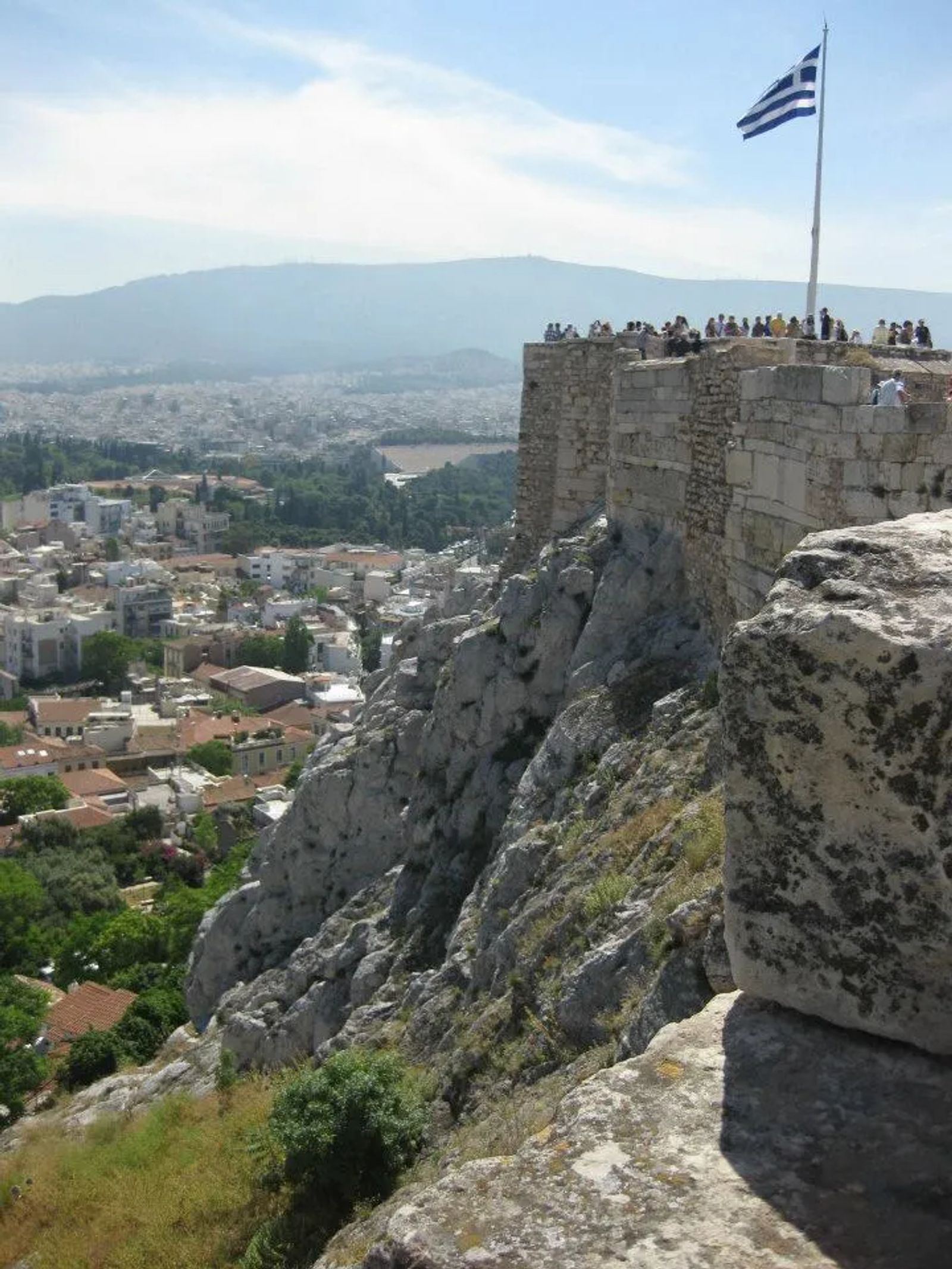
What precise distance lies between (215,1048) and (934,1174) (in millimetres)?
13974

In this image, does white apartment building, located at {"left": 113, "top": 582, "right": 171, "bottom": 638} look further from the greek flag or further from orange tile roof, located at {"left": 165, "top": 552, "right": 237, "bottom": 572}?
the greek flag

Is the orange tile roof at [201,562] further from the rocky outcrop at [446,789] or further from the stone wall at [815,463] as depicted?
the stone wall at [815,463]

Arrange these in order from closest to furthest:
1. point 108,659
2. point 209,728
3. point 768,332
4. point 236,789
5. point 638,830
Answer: point 638,830 → point 768,332 → point 236,789 → point 209,728 → point 108,659

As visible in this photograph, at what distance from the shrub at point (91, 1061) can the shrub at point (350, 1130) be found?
52.1 feet

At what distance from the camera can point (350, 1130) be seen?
28.8 feet

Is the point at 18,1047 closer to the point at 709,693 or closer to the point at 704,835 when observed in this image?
the point at 709,693

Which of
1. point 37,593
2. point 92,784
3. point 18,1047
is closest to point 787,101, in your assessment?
point 18,1047

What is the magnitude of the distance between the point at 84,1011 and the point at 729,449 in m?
23.1

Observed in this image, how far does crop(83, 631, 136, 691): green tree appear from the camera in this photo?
298ft

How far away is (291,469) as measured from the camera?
192875 mm

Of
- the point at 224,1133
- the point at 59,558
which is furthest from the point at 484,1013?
the point at 59,558

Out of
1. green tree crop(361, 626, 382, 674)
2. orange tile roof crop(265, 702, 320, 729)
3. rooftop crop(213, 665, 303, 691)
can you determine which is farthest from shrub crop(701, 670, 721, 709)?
green tree crop(361, 626, 382, 674)

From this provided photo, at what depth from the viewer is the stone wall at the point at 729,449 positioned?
8539 mm

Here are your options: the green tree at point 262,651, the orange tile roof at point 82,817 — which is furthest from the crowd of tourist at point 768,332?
the green tree at point 262,651
